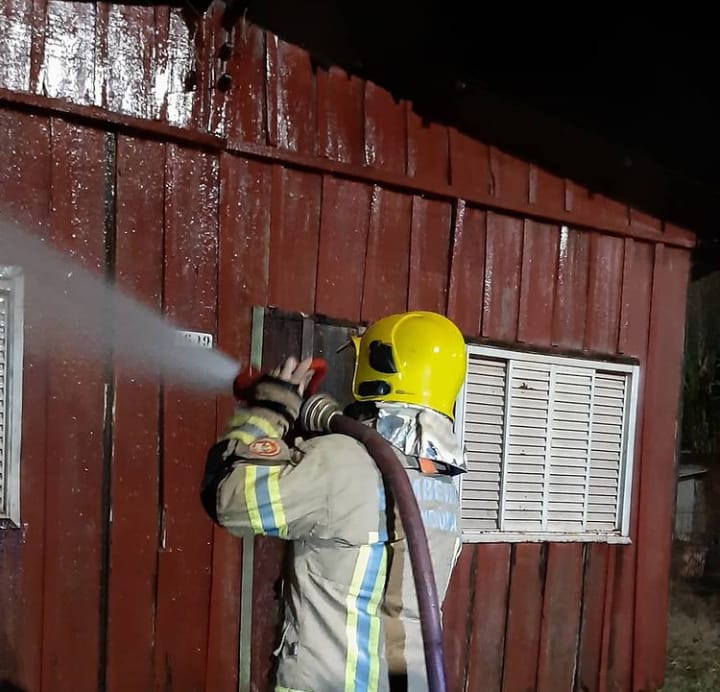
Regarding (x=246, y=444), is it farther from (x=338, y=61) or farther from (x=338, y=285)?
(x=338, y=61)

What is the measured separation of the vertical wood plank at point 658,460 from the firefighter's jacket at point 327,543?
2850 mm

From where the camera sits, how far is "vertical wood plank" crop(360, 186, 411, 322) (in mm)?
4109

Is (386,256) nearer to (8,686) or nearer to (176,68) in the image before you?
(176,68)

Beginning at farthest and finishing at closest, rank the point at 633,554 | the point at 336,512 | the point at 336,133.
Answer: the point at 633,554 → the point at 336,133 → the point at 336,512

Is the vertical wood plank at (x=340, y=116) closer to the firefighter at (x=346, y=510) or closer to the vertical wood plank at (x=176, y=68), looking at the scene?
the vertical wood plank at (x=176, y=68)

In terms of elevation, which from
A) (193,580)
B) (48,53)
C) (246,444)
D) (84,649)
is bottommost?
(84,649)

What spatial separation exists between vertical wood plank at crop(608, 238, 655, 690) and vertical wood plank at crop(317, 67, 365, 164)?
1858mm

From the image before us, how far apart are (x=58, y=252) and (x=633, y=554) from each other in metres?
3.76

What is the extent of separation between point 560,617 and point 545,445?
3.43 ft

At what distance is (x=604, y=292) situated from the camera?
188 inches

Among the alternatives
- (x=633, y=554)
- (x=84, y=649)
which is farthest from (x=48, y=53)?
(x=633, y=554)

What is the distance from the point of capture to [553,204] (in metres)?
4.61

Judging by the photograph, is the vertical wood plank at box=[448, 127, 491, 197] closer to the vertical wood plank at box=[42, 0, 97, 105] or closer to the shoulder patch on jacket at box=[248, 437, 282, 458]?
the vertical wood plank at box=[42, 0, 97, 105]

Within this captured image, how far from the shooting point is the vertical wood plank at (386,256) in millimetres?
4109
